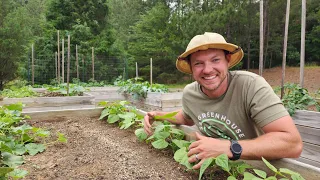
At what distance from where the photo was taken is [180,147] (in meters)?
1.56

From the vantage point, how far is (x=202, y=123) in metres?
1.72

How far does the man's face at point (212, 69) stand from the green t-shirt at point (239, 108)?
0.07 metres

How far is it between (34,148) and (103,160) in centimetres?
60

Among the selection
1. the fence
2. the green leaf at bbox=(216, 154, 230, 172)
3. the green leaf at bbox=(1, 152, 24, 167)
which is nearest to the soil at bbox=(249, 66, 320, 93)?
the fence

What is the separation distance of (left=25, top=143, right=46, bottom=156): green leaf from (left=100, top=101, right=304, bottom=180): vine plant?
0.71m

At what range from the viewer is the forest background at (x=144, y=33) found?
48.0ft

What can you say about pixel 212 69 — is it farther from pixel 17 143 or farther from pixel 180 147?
pixel 17 143

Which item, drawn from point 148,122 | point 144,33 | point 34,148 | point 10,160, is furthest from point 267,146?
point 144,33

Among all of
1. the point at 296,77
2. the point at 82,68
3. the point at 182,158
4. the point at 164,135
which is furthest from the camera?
the point at 296,77

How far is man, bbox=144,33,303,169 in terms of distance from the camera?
4.06 ft

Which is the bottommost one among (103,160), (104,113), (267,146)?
(103,160)

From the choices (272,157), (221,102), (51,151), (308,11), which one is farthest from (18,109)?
(308,11)

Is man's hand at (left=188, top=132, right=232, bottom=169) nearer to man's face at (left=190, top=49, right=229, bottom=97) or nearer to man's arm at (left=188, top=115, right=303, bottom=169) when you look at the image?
man's arm at (left=188, top=115, right=303, bottom=169)

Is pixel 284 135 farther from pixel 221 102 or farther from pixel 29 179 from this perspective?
pixel 29 179
